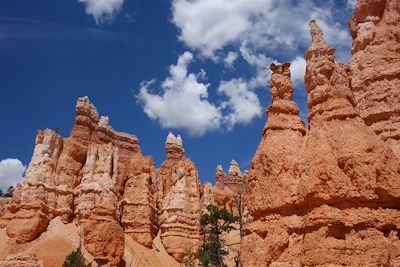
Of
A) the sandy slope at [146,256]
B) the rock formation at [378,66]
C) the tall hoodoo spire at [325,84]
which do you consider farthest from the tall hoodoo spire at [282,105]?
the sandy slope at [146,256]

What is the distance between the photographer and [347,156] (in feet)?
53.5

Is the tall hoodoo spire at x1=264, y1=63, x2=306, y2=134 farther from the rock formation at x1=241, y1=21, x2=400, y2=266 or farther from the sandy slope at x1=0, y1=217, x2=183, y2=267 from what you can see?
the sandy slope at x1=0, y1=217, x2=183, y2=267

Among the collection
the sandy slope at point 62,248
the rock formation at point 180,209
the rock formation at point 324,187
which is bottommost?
the rock formation at point 324,187

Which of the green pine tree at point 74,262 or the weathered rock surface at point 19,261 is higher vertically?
the green pine tree at point 74,262

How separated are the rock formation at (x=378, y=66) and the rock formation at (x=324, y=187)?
422cm

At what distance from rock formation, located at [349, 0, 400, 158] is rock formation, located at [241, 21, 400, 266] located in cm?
422

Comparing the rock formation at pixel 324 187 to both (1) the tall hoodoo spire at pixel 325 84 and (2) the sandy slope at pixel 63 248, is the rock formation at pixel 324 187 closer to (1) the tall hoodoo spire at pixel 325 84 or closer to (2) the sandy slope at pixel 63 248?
(1) the tall hoodoo spire at pixel 325 84

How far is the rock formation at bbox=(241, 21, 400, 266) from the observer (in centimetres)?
1519

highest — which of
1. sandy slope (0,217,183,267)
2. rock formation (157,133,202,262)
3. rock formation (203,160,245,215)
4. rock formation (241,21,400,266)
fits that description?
rock formation (203,160,245,215)

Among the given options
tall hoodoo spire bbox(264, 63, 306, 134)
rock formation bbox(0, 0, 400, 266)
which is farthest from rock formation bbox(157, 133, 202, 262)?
tall hoodoo spire bbox(264, 63, 306, 134)

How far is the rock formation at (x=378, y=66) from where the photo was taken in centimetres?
2189

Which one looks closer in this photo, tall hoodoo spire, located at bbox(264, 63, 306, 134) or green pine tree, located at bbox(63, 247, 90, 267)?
tall hoodoo spire, located at bbox(264, 63, 306, 134)

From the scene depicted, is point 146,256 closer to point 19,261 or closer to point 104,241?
point 104,241

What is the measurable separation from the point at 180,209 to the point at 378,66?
104 ft
